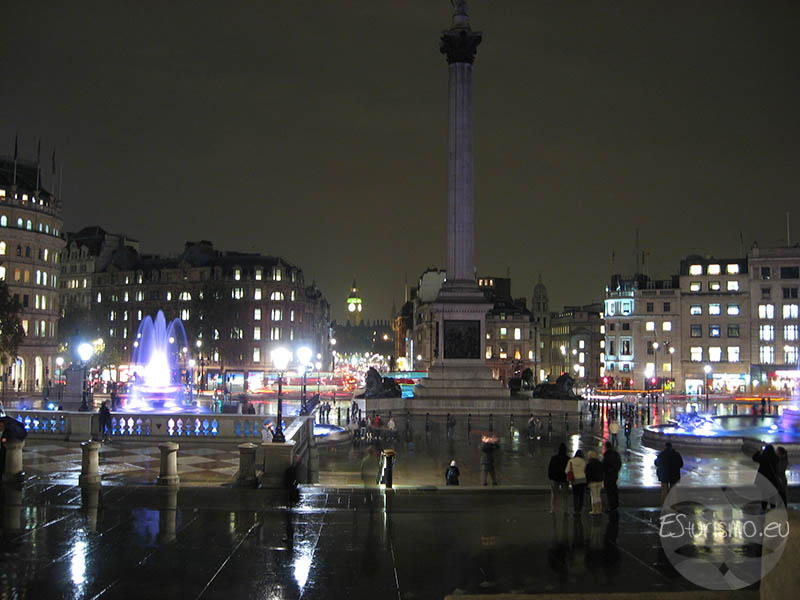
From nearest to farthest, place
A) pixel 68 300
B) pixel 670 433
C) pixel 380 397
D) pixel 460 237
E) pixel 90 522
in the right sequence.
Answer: pixel 90 522 < pixel 670 433 < pixel 380 397 < pixel 460 237 < pixel 68 300

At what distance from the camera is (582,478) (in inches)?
667

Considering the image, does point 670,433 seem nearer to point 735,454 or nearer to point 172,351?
point 735,454

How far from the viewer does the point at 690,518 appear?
16578mm

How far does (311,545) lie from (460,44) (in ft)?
177

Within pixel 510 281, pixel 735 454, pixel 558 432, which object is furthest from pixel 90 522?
pixel 510 281

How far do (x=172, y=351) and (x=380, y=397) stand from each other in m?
58.9

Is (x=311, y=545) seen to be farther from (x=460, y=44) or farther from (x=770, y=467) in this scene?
(x=460, y=44)

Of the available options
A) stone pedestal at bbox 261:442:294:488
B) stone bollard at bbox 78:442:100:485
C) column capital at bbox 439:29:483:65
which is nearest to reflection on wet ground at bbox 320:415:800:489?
stone pedestal at bbox 261:442:294:488

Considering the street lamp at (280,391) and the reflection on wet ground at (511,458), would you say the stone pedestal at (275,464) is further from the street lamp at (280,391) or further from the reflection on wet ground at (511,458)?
the reflection on wet ground at (511,458)

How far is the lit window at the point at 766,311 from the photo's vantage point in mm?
99125

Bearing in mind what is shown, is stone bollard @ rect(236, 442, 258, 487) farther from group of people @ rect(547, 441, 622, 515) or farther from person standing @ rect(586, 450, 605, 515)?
person standing @ rect(586, 450, 605, 515)

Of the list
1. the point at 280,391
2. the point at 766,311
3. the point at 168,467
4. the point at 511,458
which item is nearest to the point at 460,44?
the point at 511,458

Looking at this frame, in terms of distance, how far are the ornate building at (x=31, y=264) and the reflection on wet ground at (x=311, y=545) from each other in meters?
69.6

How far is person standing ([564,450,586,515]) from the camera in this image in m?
17.0
